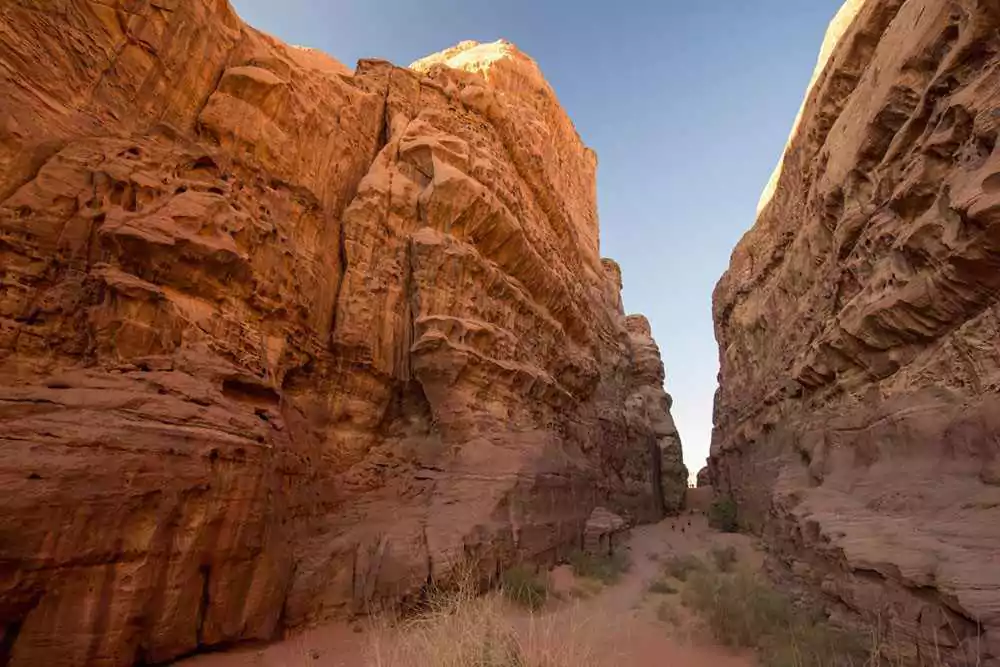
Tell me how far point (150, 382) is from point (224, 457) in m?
1.35

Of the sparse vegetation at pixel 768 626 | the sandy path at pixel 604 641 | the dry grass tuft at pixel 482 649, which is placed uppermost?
the dry grass tuft at pixel 482 649

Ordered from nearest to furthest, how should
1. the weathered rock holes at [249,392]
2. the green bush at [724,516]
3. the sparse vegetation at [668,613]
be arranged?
the weathered rock holes at [249,392], the sparse vegetation at [668,613], the green bush at [724,516]

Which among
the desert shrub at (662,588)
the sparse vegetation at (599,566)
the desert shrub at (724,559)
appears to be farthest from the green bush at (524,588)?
the desert shrub at (724,559)

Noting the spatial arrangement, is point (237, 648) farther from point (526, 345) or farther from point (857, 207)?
point (857, 207)

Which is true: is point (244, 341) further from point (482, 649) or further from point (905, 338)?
point (905, 338)

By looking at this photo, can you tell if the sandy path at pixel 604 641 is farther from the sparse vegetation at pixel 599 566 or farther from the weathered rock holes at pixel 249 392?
the weathered rock holes at pixel 249 392

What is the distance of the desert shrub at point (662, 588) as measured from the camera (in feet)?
32.4

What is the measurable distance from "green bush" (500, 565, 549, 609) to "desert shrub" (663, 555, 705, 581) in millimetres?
3888

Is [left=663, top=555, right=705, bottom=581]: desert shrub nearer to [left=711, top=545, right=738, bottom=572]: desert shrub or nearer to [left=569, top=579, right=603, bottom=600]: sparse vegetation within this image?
[left=711, top=545, right=738, bottom=572]: desert shrub

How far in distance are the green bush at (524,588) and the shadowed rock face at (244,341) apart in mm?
464

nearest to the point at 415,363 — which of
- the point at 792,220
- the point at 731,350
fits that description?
the point at 792,220

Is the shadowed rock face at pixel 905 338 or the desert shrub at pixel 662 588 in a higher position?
the shadowed rock face at pixel 905 338

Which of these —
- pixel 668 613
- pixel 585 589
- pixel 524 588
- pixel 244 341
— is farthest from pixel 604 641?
pixel 244 341

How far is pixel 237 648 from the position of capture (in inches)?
235
